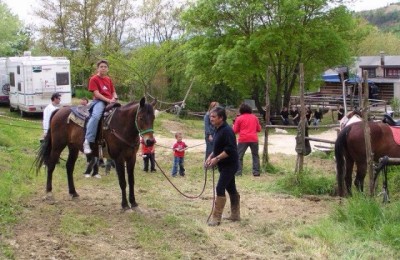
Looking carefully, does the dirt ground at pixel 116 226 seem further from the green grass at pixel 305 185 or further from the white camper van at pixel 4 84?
the white camper van at pixel 4 84

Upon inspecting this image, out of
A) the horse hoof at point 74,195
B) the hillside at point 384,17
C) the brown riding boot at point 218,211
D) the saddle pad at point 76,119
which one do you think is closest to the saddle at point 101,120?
the saddle pad at point 76,119

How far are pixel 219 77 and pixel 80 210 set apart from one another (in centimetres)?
2544

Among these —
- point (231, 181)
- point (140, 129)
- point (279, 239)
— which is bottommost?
point (279, 239)

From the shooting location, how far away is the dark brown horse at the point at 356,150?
10227mm

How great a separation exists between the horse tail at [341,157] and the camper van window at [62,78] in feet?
62.1

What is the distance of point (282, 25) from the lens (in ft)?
103

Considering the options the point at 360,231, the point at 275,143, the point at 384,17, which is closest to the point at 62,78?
the point at 275,143

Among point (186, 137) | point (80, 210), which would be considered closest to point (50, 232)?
point (80, 210)

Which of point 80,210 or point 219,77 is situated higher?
point 219,77

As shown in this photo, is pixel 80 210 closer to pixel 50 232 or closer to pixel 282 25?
pixel 50 232

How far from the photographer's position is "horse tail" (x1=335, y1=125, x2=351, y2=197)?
1031 cm

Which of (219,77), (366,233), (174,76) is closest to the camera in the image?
(366,233)

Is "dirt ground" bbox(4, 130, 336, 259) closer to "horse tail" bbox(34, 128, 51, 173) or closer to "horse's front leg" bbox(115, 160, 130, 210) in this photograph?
"horse's front leg" bbox(115, 160, 130, 210)

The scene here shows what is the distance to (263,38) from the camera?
3062 centimetres
